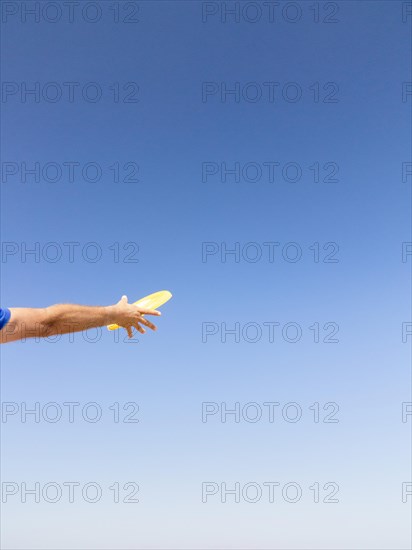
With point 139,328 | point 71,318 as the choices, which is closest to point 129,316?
point 139,328

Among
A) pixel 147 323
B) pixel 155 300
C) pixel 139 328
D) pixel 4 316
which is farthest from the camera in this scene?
pixel 155 300

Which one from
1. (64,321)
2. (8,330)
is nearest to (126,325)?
(64,321)

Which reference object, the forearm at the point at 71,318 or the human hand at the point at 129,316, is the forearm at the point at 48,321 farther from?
the human hand at the point at 129,316

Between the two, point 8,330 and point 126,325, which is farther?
point 126,325

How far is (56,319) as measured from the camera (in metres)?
11.0

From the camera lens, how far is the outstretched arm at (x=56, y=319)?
1070cm

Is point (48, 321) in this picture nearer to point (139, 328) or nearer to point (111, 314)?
point (111, 314)

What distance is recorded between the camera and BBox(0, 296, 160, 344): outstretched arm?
35.1 ft

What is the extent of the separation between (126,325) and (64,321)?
1434 mm

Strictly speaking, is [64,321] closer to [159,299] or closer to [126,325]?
[126,325]

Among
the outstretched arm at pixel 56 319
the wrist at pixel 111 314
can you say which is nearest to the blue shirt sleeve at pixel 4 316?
the outstretched arm at pixel 56 319

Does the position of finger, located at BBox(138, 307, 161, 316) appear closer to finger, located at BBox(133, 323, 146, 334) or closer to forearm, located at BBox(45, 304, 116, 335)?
finger, located at BBox(133, 323, 146, 334)

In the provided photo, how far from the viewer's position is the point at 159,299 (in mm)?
13789

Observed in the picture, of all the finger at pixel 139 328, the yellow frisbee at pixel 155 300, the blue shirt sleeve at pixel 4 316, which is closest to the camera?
the blue shirt sleeve at pixel 4 316
